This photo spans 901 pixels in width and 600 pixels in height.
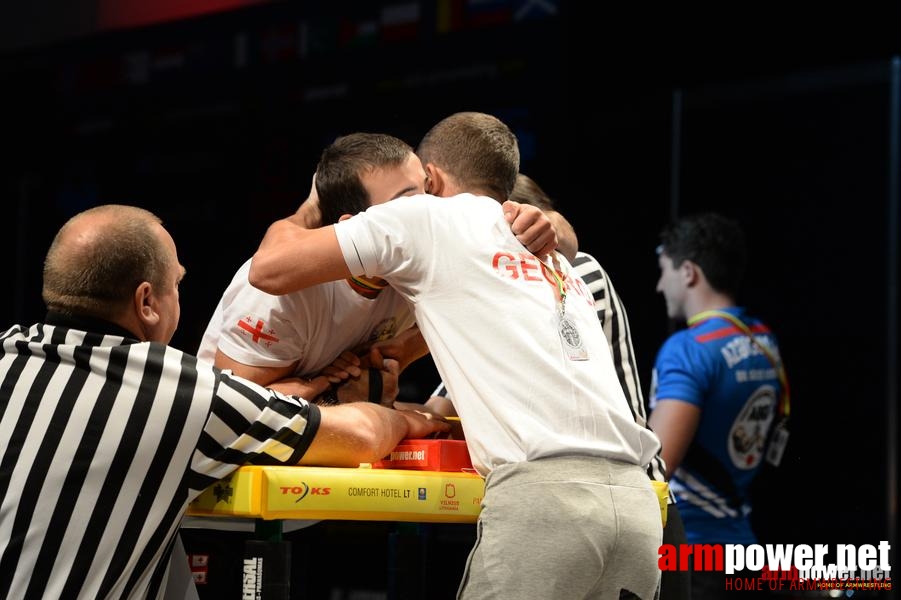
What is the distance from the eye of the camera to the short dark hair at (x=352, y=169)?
7.93ft

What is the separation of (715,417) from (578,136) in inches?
51.0

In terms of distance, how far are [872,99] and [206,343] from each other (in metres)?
3.58

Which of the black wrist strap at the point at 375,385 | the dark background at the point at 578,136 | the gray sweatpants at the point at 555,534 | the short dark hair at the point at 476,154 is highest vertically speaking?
the dark background at the point at 578,136

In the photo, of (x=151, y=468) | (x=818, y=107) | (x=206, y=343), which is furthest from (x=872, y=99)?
(x=151, y=468)

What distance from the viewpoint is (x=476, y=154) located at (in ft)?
7.25

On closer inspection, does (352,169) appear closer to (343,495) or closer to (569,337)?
(569,337)

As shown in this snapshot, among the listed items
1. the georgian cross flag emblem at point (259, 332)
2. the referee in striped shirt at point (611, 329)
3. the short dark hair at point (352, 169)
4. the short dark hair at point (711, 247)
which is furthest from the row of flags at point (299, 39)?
the georgian cross flag emblem at point (259, 332)

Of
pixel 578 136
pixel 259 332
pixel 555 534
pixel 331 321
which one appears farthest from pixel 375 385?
pixel 578 136

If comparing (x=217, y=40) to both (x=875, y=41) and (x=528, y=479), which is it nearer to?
(x=875, y=41)

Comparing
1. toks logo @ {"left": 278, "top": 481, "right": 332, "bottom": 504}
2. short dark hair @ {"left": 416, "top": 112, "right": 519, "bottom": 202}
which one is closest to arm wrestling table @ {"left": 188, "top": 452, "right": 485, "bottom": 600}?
toks logo @ {"left": 278, "top": 481, "right": 332, "bottom": 504}

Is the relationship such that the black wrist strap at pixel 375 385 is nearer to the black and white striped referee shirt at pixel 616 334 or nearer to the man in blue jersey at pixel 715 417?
the black and white striped referee shirt at pixel 616 334

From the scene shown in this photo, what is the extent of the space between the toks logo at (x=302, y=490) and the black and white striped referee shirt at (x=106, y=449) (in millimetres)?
91

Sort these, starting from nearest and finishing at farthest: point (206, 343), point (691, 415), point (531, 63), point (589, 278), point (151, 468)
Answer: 1. point (151, 468)
2. point (206, 343)
3. point (589, 278)
4. point (691, 415)
5. point (531, 63)

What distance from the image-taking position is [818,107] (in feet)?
16.3
